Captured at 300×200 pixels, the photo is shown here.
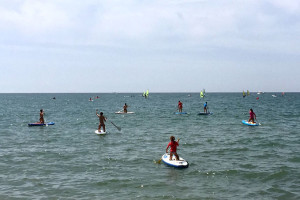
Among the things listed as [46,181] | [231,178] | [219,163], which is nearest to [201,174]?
[231,178]

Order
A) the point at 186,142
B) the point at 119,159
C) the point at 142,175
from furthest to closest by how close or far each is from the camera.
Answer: the point at 186,142
the point at 119,159
the point at 142,175

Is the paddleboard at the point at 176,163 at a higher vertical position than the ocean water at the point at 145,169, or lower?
higher

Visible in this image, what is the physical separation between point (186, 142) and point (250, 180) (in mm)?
10310

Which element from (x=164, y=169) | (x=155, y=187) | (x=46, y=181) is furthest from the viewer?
(x=164, y=169)

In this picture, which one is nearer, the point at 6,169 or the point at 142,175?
the point at 142,175

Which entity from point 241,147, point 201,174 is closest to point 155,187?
point 201,174

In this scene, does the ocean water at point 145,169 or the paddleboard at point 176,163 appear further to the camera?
the paddleboard at point 176,163

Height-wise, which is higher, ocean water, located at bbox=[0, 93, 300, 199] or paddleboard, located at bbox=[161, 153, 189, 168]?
paddleboard, located at bbox=[161, 153, 189, 168]

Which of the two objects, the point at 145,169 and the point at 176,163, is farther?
the point at 176,163

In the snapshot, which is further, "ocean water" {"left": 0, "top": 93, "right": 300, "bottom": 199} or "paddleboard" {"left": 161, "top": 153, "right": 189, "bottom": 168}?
"paddleboard" {"left": 161, "top": 153, "right": 189, "bottom": 168}

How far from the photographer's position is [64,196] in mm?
12438

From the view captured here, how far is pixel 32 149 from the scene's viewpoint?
872 inches

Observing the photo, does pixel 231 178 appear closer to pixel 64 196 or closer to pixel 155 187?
pixel 155 187

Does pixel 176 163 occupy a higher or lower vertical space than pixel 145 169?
higher
